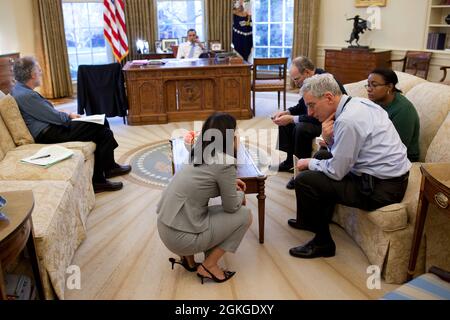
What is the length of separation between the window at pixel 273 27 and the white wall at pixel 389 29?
702 mm

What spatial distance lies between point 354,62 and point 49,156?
17.8ft

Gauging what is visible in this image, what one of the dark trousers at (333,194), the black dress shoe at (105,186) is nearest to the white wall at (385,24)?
the dark trousers at (333,194)

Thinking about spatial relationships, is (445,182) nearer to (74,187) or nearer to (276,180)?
(276,180)

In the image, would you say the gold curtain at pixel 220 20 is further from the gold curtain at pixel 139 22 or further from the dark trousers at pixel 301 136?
the dark trousers at pixel 301 136

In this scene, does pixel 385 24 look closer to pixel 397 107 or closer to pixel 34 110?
pixel 397 107

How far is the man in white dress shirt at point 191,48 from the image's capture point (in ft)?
23.3

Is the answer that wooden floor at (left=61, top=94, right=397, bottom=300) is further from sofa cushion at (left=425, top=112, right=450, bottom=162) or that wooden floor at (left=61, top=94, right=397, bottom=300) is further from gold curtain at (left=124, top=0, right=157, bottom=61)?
gold curtain at (left=124, top=0, right=157, bottom=61)

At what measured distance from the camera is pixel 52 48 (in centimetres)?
728

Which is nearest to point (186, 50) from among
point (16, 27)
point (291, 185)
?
point (16, 27)

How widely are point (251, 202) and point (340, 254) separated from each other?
965mm

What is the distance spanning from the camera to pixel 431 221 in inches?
92.1

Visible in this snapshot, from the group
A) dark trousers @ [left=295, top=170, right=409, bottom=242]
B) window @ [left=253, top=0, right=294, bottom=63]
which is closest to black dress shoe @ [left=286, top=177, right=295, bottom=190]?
dark trousers @ [left=295, top=170, right=409, bottom=242]
